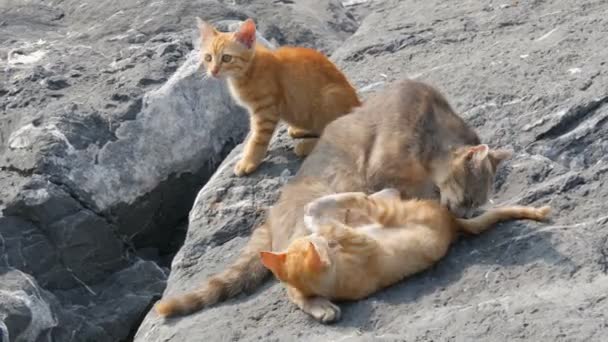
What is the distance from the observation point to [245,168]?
7.22 meters

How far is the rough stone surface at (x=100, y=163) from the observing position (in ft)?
25.8

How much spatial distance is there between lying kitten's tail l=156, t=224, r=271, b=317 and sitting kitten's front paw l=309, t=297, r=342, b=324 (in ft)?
1.98

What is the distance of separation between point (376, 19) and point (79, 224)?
3517 mm

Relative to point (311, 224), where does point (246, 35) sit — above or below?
above

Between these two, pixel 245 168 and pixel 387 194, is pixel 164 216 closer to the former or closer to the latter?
pixel 245 168

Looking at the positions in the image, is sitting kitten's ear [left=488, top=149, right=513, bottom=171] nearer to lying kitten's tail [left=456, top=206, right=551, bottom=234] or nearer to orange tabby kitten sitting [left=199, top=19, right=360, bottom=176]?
lying kitten's tail [left=456, top=206, right=551, bottom=234]

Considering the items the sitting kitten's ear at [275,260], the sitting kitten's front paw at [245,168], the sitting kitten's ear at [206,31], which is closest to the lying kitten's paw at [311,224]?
the sitting kitten's ear at [275,260]

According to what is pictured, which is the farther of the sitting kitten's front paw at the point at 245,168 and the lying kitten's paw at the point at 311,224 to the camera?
the sitting kitten's front paw at the point at 245,168

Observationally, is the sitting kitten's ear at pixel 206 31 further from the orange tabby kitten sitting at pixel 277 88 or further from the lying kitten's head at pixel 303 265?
the lying kitten's head at pixel 303 265

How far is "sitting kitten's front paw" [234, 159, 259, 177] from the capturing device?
7.22 metres

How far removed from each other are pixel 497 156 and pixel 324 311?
4.84 feet

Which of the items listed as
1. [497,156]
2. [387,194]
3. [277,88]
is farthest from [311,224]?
[277,88]

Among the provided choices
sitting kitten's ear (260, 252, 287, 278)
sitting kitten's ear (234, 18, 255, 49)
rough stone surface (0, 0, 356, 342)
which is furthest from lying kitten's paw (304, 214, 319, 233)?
rough stone surface (0, 0, 356, 342)

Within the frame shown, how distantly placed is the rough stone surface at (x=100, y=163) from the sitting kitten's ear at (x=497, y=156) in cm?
313
